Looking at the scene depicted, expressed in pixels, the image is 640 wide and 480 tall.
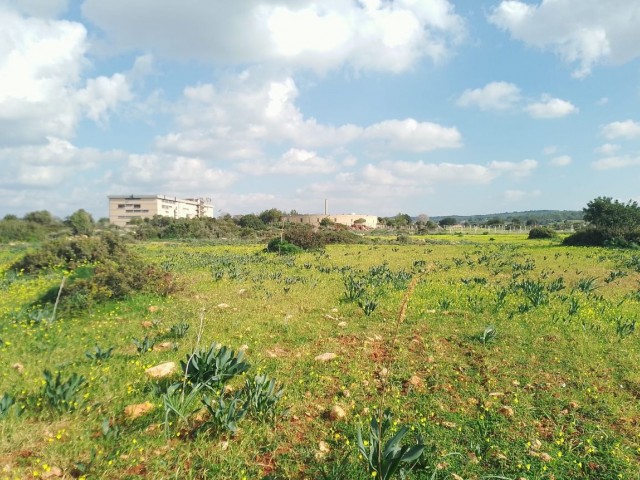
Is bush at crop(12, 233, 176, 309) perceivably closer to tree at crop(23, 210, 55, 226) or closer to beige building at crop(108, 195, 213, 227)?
tree at crop(23, 210, 55, 226)

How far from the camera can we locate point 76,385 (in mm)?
4062

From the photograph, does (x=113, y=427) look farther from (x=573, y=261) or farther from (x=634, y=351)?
(x=573, y=261)

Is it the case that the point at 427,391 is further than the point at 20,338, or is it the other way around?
the point at 20,338

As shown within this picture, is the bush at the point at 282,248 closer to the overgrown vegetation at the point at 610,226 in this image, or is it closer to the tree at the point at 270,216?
the overgrown vegetation at the point at 610,226

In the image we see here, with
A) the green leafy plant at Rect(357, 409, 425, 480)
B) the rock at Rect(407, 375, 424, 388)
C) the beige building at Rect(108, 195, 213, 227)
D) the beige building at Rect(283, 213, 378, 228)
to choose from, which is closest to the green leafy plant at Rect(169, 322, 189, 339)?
the rock at Rect(407, 375, 424, 388)

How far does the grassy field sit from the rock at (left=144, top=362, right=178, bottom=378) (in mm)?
107

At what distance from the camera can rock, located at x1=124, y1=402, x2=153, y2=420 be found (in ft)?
13.2

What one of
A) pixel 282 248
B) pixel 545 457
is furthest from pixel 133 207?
pixel 545 457

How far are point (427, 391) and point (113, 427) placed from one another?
3.66m

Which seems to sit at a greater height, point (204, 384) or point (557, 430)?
point (204, 384)

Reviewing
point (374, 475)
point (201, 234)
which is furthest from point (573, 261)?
point (201, 234)

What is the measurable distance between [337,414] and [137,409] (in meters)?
2.23

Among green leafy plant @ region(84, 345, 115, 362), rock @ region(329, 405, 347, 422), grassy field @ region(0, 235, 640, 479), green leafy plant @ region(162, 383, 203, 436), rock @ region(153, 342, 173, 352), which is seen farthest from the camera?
rock @ region(153, 342, 173, 352)

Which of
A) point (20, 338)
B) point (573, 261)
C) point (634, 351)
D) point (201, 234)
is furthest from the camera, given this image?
point (201, 234)
